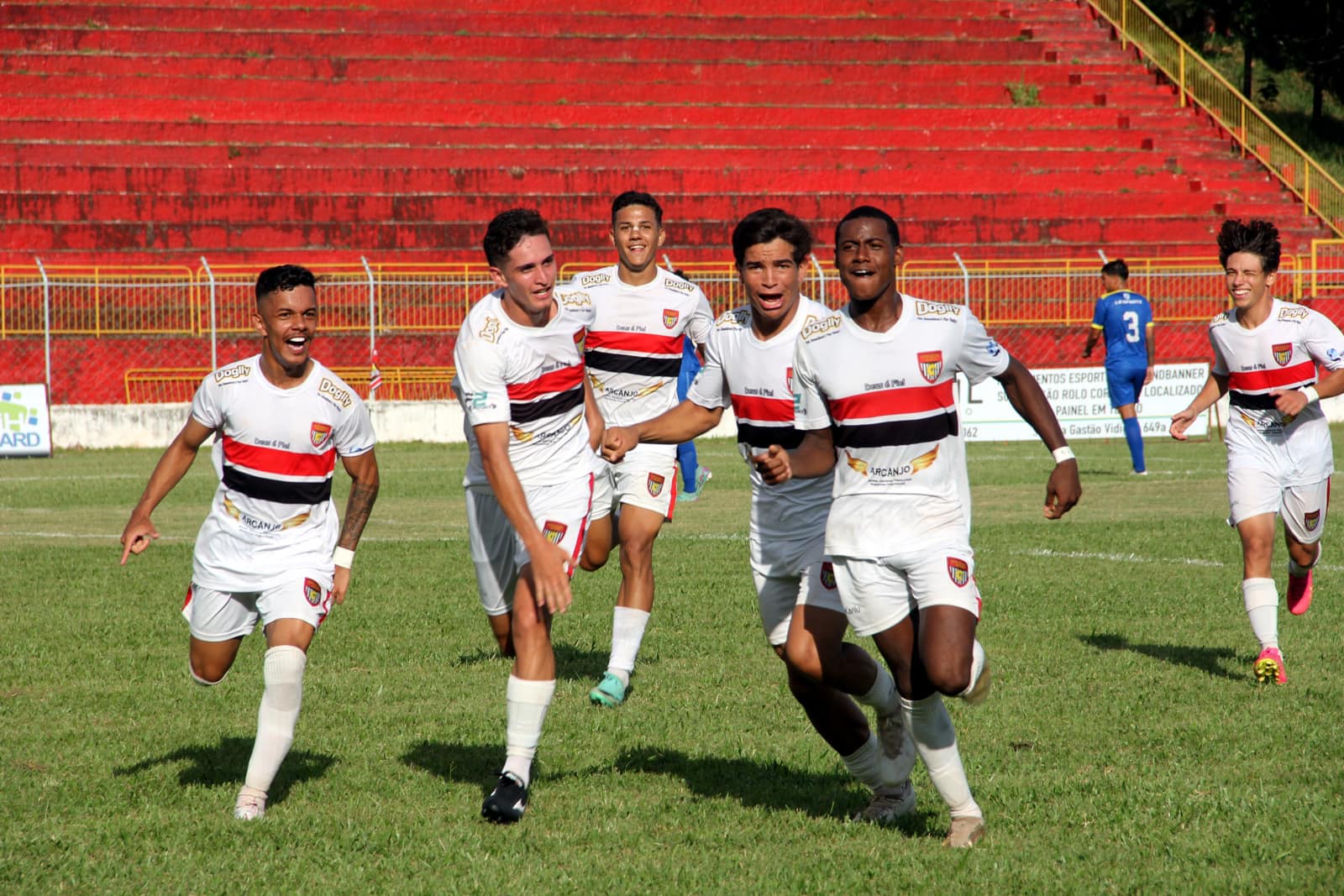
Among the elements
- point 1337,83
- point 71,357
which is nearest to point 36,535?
point 71,357

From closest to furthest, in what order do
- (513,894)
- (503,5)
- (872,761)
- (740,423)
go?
(513,894)
(872,761)
(740,423)
(503,5)

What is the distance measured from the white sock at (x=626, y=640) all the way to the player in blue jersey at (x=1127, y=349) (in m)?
12.0

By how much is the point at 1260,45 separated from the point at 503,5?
24.7m

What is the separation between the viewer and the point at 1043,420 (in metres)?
5.43

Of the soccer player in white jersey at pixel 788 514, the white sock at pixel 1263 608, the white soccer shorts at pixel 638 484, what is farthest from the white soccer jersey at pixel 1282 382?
the soccer player in white jersey at pixel 788 514

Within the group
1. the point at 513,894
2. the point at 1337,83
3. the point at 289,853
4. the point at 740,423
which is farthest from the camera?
the point at 1337,83

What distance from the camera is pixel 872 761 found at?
18.9 feet

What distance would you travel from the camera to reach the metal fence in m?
26.2

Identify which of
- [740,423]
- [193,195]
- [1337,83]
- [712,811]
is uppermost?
[1337,83]

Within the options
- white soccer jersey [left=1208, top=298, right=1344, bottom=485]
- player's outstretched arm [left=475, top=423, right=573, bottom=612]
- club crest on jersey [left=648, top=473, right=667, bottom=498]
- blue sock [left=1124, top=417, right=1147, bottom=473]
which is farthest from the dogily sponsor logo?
blue sock [left=1124, top=417, right=1147, bottom=473]

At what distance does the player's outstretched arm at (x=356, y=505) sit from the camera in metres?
6.18

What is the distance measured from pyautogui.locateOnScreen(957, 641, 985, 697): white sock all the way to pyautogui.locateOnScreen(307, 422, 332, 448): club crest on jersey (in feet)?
8.31

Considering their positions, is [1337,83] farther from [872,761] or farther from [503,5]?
[872,761]

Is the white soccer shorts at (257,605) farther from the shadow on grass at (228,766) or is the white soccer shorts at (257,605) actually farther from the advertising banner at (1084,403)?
the advertising banner at (1084,403)
